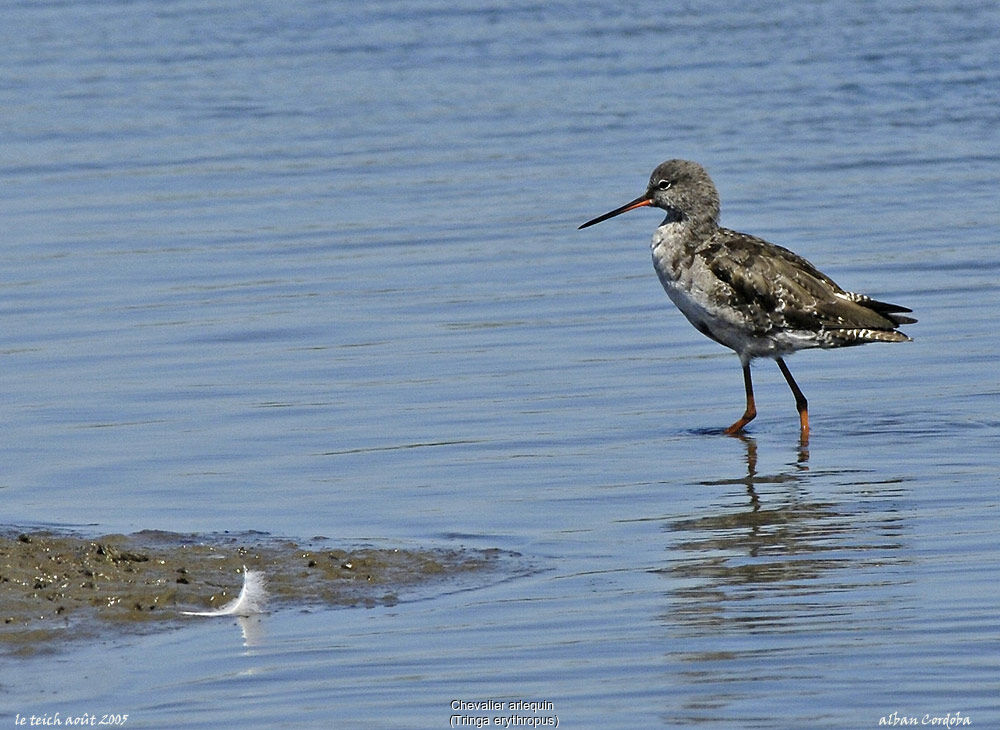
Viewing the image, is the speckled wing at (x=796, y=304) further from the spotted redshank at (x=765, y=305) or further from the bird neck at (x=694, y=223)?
the bird neck at (x=694, y=223)

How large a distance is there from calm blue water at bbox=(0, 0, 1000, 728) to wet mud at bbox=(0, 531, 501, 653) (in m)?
0.18

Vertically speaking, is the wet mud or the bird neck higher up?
the bird neck

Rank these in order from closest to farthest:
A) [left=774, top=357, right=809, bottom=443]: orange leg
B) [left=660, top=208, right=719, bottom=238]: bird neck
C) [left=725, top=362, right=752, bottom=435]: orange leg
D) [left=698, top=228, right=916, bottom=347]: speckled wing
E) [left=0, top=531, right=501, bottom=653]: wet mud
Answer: [left=0, top=531, right=501, bottom=653]: wet mud < [left=774, top=357, right=809, bottom=443]: orange leg < [left=725, top=362, right=752, bottom=435]: orange leg < [left=698, top=228, right=916, bottom=347]: speckled wing < [left=660, top=208, right=719, bottom=238]: bird neck

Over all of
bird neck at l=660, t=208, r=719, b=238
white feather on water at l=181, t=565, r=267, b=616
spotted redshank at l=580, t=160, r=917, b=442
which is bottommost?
white feather on water at l=181, t=565, r=267, b=616

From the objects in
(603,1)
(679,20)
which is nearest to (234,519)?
(679,20)

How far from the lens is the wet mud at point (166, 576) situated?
6406 mm

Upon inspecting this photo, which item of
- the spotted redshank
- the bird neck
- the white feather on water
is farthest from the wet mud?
the bird neck

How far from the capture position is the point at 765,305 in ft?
32.5

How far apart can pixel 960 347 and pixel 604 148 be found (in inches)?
269

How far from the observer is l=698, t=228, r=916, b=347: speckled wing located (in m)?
9.92

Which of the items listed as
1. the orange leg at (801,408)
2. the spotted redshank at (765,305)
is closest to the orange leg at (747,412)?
the spotted redshank at (765,305)

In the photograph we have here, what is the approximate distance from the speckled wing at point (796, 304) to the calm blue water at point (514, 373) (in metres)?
0.39

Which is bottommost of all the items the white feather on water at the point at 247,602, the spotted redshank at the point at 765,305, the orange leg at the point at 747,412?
the orange leg at the point at 747,412

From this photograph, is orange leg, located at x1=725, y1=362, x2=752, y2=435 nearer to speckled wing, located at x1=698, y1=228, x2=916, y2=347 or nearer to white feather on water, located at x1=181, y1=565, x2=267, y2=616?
speckled wing, located at x1=698, y1=228, x2=916, y2=347
